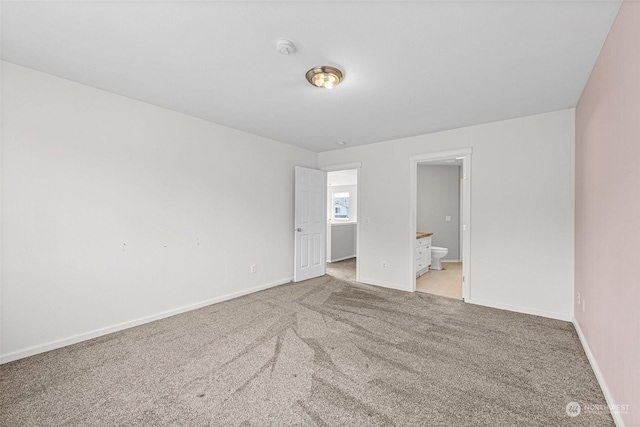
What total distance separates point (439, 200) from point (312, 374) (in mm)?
6097

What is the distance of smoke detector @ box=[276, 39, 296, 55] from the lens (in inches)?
74.0

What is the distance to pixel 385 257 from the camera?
14.9 ft

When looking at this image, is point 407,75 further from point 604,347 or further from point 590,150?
point 604,347

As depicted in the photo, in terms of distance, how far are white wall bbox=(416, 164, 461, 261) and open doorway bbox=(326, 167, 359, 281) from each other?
70.9 inches

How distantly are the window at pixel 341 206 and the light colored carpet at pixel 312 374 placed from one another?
6083mm

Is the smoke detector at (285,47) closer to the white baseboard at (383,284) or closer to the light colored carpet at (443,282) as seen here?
the white baseboard at (383,284)

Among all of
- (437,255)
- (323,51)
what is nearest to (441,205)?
(437,255)

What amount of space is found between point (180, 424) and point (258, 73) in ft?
8.51

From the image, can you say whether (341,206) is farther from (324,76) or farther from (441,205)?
(324,76)

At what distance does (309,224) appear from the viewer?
5.04 metres

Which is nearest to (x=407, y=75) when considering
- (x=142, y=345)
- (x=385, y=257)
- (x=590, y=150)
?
(x=590, y=150)

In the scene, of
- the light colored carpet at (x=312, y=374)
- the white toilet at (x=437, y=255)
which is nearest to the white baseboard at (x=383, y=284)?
the light colored carpet at (x=312, y=374)

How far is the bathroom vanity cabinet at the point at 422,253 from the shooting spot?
500 cm

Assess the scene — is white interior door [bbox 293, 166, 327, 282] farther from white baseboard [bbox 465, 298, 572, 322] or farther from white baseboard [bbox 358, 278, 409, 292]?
white baseboard [bbox 465, 298, 572, 322]
